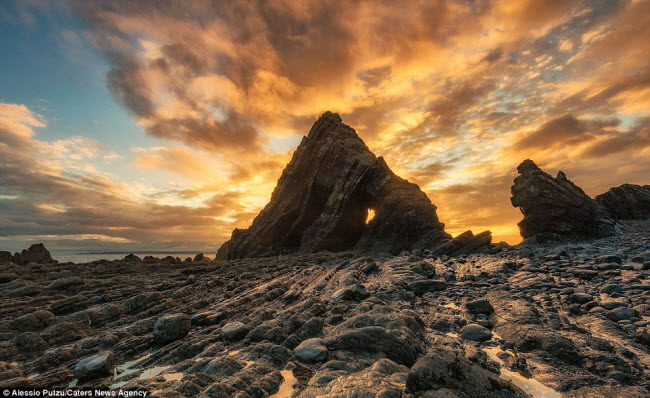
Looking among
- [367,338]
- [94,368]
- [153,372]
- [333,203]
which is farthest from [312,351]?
[333,203]

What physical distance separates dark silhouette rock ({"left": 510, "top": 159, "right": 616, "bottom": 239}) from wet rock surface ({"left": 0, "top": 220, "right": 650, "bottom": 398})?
10.6m

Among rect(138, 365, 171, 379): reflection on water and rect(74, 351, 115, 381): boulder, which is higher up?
rect(74, 351, 115, 381): boulder

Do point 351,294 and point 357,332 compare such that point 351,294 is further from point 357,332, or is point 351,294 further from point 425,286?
point 357,332

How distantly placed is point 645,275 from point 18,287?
24486 mm

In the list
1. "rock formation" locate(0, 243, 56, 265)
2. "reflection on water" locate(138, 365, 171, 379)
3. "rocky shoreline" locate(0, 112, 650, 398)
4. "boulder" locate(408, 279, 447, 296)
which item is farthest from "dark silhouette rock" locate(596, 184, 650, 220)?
"rock formation" locate(0, 243, 56, 265)

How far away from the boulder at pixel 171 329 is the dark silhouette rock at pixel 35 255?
3279 centimetres

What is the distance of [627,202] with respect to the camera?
3145 centimetres

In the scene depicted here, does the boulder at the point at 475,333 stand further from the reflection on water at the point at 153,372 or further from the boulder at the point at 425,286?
the reflection on water at the point at 153,372

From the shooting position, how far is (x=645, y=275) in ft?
29.5

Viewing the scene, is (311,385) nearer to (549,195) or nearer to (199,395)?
(199,395)

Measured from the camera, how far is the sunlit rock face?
27219 millimetres

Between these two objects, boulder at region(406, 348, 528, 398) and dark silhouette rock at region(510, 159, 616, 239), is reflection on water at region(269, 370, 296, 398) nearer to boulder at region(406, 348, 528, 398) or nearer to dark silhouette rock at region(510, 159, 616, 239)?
boulder at region(406, 348, 528, 398)

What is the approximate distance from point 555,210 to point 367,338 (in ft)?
75.7

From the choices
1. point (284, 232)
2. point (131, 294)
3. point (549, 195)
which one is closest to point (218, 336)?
point (131, 294)
